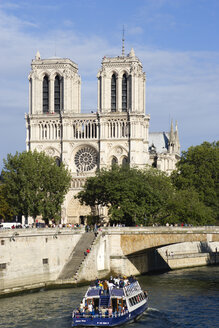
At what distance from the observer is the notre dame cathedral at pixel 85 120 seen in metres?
128

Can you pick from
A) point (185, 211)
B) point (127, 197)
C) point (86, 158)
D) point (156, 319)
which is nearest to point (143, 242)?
point (127, 197)

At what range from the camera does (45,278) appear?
66188mm

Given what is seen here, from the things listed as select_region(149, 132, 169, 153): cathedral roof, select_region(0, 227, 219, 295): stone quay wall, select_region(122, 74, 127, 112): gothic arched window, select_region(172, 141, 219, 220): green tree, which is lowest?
select_region(0, 227, 219, 295): stone quay wall

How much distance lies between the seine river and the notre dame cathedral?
5917 centimetres

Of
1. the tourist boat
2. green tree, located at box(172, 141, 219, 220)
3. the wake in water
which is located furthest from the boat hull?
green tree, located at box(172, 141, 219, 220)

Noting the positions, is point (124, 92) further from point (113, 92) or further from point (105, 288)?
point (105, 288)

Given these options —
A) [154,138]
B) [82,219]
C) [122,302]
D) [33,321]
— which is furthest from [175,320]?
[154,138]

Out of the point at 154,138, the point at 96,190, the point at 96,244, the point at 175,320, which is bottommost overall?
the point at 175,320

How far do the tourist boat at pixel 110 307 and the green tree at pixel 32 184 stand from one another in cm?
4014

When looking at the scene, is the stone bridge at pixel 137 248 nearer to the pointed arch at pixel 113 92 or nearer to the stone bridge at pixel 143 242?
the stone bridge at pixel 143 242

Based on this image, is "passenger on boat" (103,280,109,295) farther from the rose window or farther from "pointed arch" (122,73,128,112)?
"pointed arch" (122,73,128,112)

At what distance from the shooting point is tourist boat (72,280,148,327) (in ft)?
164

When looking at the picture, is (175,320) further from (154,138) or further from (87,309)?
(154,138)

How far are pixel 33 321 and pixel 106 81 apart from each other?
276ft
